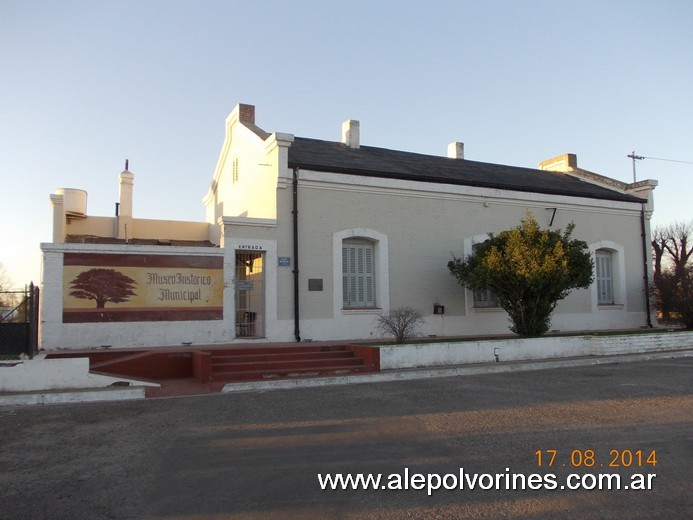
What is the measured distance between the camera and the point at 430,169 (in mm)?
19578

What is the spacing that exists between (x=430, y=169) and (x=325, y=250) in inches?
217

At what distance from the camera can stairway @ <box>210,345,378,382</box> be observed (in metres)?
11.9

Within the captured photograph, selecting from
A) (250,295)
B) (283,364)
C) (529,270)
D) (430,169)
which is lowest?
(283,364)

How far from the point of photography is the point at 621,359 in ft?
49.0

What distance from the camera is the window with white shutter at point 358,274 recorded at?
55.4ft

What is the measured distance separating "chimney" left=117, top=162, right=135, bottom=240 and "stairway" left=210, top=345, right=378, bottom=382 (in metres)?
12.4

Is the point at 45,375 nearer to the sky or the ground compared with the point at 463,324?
nearer to the ground

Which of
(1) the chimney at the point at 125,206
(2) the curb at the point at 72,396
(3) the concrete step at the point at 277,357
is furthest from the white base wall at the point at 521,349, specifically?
(1) the chimney at the point at 125,206

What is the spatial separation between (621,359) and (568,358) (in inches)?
55.6

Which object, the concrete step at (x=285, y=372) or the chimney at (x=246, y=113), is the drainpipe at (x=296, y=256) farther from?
the chimney at (x=246, y=113)

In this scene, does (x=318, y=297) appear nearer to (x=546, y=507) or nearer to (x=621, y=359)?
(x=621, y=359)

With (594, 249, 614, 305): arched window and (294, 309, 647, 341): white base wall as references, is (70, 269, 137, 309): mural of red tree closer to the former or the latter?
(294, 309, 647, 341): white base wall

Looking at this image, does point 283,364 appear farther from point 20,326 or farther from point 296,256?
point 20,326

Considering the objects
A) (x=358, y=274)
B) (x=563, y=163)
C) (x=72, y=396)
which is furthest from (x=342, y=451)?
(x=563, y=163)
